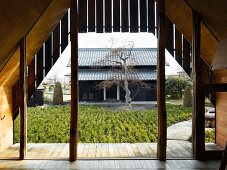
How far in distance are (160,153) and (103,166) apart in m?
0.91

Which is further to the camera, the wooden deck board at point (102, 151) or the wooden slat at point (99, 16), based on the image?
the wooden slat at point (99, 16)

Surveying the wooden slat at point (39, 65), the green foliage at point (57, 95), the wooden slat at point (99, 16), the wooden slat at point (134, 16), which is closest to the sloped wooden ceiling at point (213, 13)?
the wooden slat at point (134, 16)

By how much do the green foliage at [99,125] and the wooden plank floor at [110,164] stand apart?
1.57 metres

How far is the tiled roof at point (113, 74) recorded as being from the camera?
12750 millimetres

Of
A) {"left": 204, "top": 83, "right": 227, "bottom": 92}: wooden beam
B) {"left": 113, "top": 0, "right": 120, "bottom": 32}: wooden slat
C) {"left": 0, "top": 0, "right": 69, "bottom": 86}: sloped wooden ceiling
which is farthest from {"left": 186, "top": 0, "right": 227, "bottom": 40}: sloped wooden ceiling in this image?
{"left": 0, "top": 0, "right": 69, "bottom": 86}: sloped wooden ceiling

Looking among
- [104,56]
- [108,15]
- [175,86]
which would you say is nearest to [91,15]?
[108,15]

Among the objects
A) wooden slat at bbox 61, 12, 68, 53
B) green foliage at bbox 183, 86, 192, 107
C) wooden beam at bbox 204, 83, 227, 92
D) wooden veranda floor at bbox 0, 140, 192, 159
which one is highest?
wooden slat at bbox 61, 12, 68, 53

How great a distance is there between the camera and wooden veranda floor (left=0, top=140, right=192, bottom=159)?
4.42 metres

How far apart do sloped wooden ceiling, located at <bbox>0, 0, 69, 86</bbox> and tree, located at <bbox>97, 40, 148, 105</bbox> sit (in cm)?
748

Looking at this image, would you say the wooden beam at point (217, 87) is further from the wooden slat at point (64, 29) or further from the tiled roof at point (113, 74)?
the tiled roof at point (113, 74)

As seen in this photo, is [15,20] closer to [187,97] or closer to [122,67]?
[187,97]

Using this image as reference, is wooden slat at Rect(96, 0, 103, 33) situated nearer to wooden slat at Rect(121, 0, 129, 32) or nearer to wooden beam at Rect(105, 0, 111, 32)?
wooden beam at Rect(105, 0, 111, 32)

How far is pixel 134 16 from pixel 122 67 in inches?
289

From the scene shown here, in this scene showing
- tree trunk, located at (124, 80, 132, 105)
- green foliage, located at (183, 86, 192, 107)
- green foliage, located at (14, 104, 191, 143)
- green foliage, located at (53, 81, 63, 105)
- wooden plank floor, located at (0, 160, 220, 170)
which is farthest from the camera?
tree trunk, located at (124, 80, 132, 105)
